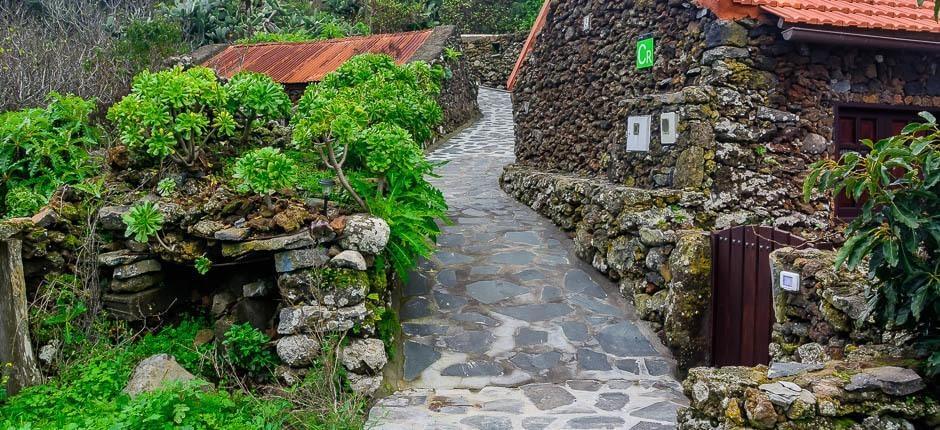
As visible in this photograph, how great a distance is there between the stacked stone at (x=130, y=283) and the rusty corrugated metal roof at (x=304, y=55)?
30.4ft

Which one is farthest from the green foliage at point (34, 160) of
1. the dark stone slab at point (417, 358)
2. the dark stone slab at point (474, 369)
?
the dark stone slab at point (474, 369)

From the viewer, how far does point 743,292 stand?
6.00 meters

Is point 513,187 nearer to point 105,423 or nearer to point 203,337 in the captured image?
point 203,337

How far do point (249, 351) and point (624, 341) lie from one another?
3.46 meters

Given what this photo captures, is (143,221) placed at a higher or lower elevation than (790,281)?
higher

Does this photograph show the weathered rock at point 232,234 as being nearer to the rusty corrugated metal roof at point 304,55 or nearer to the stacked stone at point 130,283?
the stacked stone at point 130,283

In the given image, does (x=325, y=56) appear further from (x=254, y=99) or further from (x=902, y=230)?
(x=902, y=230)

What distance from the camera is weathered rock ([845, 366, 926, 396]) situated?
3.71 meters

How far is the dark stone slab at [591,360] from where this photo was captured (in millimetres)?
6535

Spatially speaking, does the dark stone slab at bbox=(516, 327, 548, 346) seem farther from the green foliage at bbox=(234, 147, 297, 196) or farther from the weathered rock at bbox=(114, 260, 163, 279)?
the weathered rock at bbox=(114, 260, 163, 279)

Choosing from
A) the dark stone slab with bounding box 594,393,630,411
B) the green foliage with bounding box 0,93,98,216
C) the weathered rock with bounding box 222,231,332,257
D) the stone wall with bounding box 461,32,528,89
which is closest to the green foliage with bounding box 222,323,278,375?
the weathered rock with bounding box 222,231,332,257

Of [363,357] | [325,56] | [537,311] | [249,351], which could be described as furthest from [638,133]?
[325,56]

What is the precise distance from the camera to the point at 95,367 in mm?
5695

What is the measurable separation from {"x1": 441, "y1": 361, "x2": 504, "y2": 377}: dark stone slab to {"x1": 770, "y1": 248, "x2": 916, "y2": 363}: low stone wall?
231cm
